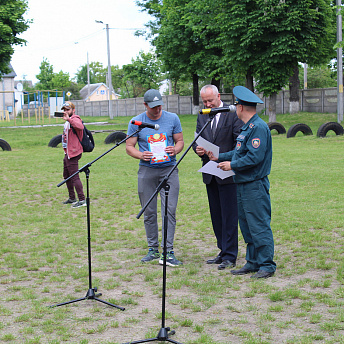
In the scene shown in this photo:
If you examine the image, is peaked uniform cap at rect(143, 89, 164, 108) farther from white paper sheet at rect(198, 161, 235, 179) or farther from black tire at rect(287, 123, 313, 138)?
black tire at rect(287, 123, 313, 138)

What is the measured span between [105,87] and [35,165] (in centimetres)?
11169

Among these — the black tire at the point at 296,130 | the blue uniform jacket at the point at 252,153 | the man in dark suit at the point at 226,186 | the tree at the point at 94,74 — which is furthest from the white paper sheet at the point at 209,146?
the tree at the point at 94,74

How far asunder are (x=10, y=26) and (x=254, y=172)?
33.4 meters

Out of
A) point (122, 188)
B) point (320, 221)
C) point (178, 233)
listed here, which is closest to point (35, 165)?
point (122, 188)

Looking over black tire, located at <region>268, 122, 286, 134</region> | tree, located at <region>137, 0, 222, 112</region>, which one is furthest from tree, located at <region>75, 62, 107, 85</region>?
black tire, located at <region>268, 122, 286, 134</region>

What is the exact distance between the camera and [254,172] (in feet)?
18.5

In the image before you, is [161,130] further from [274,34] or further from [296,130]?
[274,34]

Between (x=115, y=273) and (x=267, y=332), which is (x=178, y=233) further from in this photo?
(x=267, y=332)

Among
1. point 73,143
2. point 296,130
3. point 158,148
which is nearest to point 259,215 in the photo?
point 158,148

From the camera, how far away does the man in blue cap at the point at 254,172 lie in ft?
18.3

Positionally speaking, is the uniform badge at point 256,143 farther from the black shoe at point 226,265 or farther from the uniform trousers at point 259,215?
the black shoe at point 226,265

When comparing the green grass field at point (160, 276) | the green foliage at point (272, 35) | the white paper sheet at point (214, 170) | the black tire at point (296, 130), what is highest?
the green foliage at point (272, 35)

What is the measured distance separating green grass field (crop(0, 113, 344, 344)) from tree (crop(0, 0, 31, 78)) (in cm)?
2450

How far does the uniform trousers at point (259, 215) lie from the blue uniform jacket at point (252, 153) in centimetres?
10
